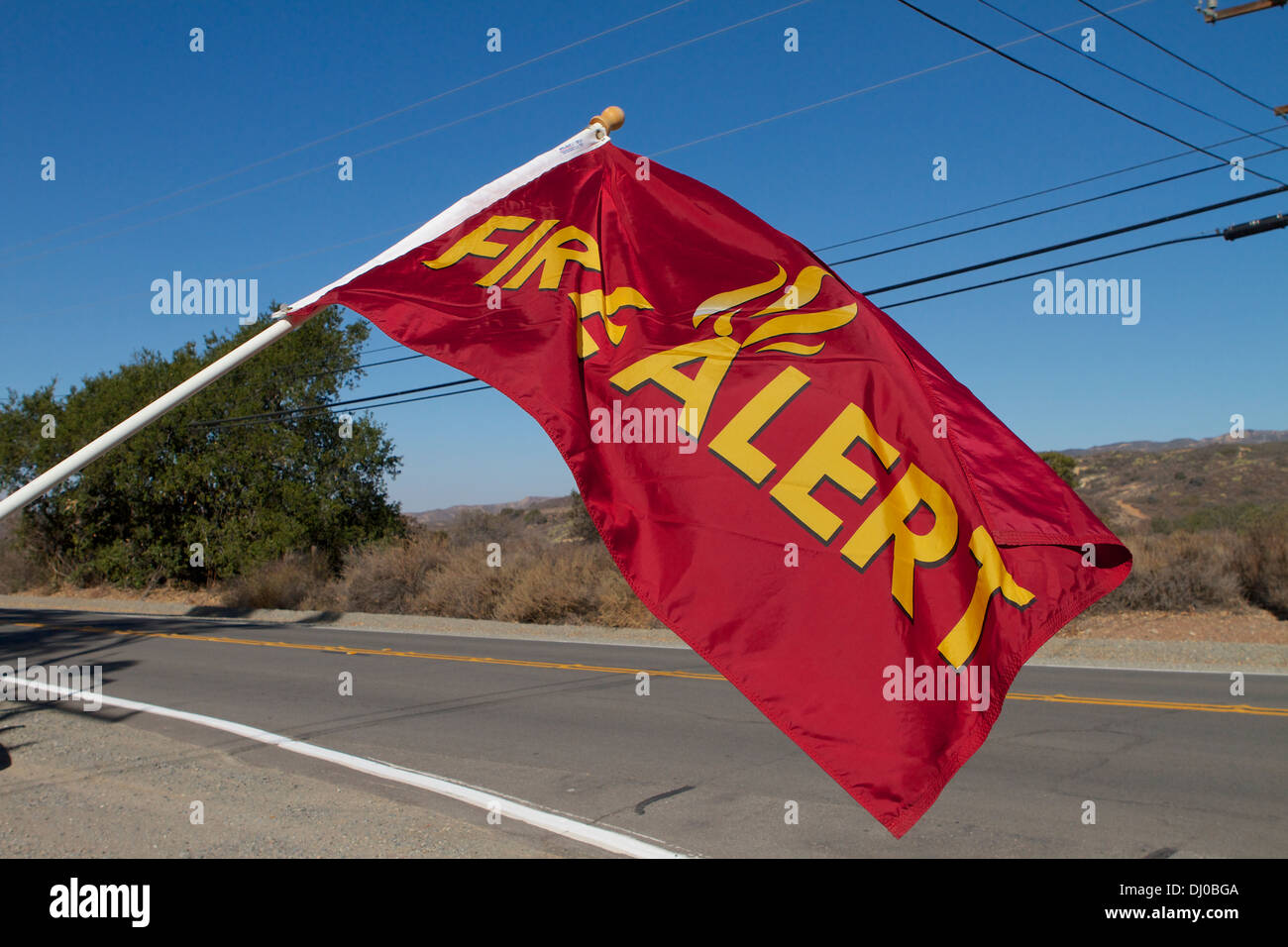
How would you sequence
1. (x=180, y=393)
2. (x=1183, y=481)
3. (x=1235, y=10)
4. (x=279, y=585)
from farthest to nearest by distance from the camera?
(x=1183, y=481)
(x=279, y=585)
(x=1235, y=10)
(x=180, y=393)

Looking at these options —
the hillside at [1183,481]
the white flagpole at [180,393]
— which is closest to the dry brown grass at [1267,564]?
the hillside at [1183,481]

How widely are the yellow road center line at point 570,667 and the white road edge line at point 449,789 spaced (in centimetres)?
509

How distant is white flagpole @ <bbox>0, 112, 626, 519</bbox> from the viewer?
3482 millimetres

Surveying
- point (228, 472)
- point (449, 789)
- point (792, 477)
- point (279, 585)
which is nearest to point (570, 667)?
point (449, 789)

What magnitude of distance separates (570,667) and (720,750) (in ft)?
20.2

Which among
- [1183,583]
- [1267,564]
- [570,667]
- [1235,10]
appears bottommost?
[570,667]

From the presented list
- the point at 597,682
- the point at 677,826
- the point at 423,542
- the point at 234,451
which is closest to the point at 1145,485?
the point at 423,542

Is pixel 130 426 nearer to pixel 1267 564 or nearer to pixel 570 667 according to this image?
pixel 570 667

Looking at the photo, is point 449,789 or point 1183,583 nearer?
point 449,789

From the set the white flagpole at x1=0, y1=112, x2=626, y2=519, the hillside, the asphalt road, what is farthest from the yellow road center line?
the hillside

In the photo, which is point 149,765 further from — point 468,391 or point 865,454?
point 468,391

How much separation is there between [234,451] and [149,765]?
2753 cm

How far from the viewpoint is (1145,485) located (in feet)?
172

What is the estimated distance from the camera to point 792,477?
10.3ft
